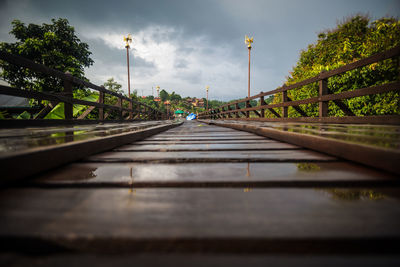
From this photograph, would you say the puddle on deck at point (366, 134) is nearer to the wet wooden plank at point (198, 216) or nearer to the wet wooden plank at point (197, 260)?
the wet wooden plank at point (198, 216)

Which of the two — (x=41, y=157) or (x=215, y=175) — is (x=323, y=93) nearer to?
(x=215, y=175)

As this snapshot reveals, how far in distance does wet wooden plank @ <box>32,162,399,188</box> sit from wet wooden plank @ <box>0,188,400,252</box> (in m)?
0.05

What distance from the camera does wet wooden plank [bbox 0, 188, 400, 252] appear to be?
0.46 m

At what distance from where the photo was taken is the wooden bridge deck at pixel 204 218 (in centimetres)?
44

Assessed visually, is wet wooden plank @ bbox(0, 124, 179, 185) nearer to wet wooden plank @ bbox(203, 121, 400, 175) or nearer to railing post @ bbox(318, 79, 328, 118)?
wet wooden plank @ bbox(203, 121, 400, 175)

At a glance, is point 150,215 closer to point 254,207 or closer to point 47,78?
point 254,207

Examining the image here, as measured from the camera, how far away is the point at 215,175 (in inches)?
35.9

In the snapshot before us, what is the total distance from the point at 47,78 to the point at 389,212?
1887 cm

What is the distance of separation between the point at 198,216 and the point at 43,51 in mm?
20247

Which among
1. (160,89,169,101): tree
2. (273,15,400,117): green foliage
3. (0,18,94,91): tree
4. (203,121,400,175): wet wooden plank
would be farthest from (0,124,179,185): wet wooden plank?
(160,89,169,101): tree

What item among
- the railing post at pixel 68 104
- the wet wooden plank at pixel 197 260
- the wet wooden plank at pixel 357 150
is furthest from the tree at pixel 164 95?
the wet wooden plank at pixel 197 260

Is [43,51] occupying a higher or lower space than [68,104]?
higher

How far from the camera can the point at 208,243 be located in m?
0.45

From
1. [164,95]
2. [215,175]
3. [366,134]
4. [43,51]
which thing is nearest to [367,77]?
[366,134]
